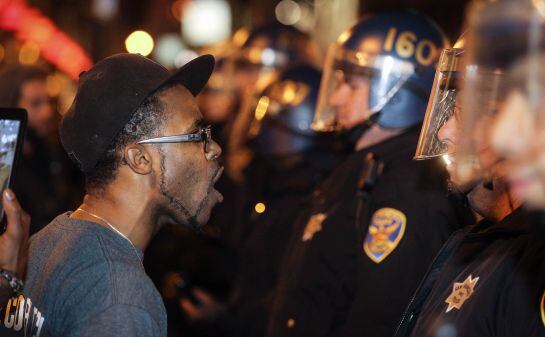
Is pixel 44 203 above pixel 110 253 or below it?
below

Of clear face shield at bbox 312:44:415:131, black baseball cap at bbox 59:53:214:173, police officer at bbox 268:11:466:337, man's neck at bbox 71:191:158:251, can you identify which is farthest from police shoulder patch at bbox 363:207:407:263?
black baseball cap at bbox 59:53:214:173

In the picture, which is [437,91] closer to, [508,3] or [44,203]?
[508,3]

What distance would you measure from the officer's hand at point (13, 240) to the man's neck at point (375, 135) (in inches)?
84.0

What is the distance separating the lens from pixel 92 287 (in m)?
2.23

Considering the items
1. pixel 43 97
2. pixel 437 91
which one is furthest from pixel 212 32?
pixel 437 91

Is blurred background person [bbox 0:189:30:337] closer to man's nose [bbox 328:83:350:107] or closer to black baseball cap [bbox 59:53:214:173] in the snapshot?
black baseball cap [bbox 59:53:214:173]

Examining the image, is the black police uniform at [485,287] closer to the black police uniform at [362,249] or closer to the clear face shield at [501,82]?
the clear face shield at [501,82]

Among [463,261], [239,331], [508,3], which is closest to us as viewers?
[508,3]

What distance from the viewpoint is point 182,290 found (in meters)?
6.09

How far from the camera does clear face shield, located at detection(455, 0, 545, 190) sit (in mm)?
1578

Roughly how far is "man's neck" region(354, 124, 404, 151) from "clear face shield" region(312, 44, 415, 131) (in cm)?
8

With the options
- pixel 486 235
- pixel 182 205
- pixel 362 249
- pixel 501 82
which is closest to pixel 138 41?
pixel 362 249

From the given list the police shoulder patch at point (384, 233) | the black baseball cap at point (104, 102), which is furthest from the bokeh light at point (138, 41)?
the black baseball cap at point (104, 102)

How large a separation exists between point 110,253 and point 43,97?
14.3ft
